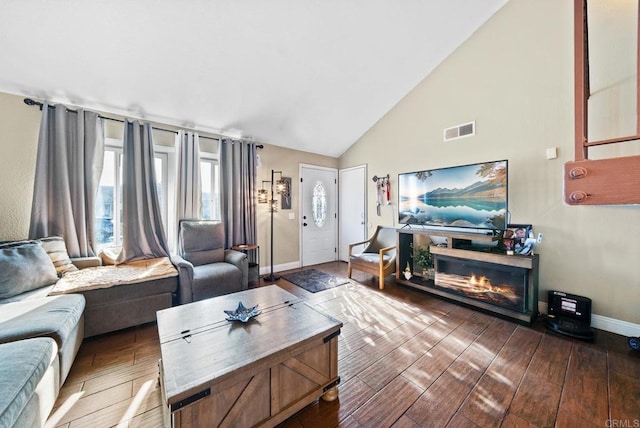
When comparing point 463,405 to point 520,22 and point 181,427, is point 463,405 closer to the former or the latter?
point 181,427

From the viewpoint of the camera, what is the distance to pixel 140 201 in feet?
10.1

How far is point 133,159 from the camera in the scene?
308 cm

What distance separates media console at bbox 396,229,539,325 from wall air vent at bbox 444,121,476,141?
1.41m

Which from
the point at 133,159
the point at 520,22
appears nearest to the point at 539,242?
the point at 520,22

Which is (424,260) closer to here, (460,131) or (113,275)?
(460,131)

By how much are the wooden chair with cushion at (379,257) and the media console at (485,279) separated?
428 millimetres

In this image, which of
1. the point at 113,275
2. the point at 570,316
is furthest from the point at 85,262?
the point at 570,316

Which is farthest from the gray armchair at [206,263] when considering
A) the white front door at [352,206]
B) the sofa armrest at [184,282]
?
the white front door at [352,206]

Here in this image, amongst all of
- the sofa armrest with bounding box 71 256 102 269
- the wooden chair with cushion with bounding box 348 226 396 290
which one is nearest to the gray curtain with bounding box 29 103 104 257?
the sofa armrest with bounding box 71 256 102 269

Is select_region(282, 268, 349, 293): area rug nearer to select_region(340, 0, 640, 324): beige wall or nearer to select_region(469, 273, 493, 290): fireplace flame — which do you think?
select_region(469, 273, 493, 290): fireplace flame

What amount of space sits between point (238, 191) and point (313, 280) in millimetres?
1898

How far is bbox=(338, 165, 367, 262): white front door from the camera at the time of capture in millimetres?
4797

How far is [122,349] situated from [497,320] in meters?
3.67

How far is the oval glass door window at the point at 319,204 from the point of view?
16.4 ft
